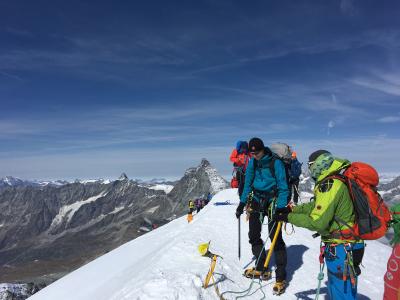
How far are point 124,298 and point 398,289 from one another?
5.68 meters

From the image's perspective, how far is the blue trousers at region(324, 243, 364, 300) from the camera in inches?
276

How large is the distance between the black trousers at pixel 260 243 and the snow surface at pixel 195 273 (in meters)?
0.65

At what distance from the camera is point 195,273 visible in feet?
31.4

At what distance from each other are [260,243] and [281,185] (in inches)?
86.0

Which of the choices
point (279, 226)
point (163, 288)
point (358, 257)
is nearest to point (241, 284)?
point (279, 226)

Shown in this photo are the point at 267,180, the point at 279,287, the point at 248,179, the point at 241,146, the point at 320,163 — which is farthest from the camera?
the point at 241,146

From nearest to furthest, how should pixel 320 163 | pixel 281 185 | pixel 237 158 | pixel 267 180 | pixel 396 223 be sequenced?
1. pixel 396 223
2. pixel 320 163
3. pixel 281 185
4. pixel 267 180
5. pixel 237 158

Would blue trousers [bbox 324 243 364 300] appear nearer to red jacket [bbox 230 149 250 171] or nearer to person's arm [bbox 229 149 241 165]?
red jacket [bbox 230 149 250 171]

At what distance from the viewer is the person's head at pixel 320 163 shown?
7.12 m

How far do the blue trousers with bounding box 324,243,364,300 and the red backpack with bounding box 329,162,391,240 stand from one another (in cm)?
38

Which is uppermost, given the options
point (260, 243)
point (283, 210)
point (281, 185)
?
point (281, 185)

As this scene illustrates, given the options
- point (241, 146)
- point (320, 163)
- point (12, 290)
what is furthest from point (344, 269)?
point (12, 290)

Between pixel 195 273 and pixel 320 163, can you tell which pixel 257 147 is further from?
pixel 195 273

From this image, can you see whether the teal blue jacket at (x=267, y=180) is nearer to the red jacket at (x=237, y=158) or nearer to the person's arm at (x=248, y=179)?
the person's arm at (x=248, y=179)
